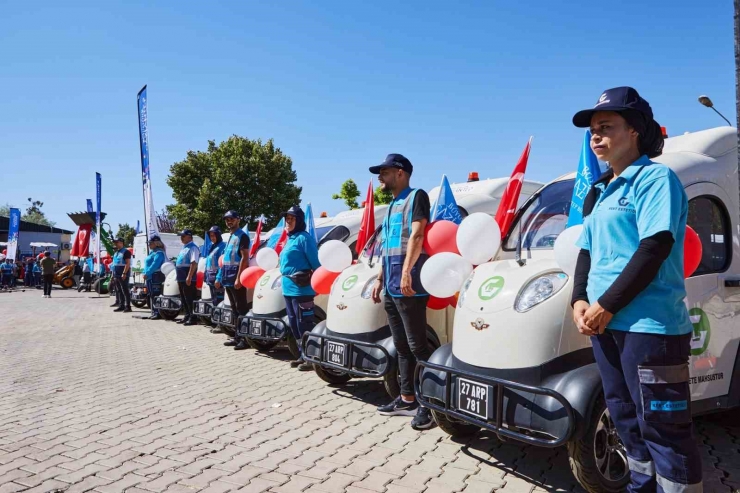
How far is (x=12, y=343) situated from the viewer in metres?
9.77

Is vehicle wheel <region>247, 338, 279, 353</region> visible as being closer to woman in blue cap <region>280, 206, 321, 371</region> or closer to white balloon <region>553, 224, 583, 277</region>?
woman in blue cap <region>280, 206, 321, 371</region>

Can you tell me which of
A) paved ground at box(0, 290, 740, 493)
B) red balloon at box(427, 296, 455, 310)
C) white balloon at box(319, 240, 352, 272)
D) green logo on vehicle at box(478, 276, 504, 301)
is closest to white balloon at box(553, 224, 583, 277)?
green logo on vehicle at box(478, 276, 504, 301)

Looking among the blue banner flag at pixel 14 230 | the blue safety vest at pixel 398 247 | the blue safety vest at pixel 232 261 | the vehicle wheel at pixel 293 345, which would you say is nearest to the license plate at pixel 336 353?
the blue safety vest at pixel 398 247

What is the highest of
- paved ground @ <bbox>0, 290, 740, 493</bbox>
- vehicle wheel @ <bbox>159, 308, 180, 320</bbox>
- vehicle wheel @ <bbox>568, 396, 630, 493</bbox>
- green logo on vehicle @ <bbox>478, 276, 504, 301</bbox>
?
green logo on vehicle @ <bbox>478, 276, 504, 301</bbox>

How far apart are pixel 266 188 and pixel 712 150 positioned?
94.3ft

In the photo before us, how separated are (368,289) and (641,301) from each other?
316cm

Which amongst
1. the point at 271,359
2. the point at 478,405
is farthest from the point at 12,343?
the point at 478,405

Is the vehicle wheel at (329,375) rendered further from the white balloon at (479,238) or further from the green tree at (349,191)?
the green tree at (349,191)

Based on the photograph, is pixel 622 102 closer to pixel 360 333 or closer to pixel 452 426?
pixel 452 426

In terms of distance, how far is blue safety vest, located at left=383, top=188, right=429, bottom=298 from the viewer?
4551mm

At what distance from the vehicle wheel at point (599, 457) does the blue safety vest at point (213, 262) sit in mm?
7911

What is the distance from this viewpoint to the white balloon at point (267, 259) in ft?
26.4

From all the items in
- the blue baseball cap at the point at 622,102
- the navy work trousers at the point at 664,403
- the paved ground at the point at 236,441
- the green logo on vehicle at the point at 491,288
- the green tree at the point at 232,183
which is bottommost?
the paved ground at the point at 236,441

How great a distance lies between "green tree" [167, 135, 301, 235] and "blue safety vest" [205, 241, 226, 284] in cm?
2108
